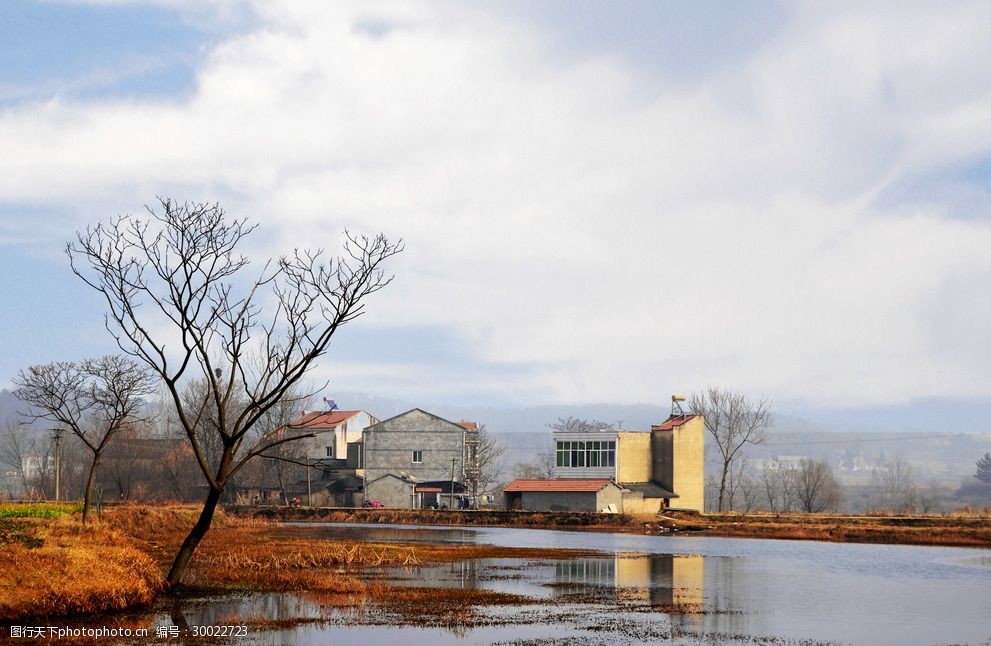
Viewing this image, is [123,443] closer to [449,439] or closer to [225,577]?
[449,439]

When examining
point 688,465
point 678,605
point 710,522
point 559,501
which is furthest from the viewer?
point 688,465

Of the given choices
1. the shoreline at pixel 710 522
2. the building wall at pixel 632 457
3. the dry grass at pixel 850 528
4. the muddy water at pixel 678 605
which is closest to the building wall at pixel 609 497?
the shoreline at pixel 710 522

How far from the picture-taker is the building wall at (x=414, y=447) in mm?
115500

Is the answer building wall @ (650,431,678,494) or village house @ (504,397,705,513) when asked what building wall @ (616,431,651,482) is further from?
building wall @ (650,431,678,494)

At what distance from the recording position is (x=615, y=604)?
31.1 metres

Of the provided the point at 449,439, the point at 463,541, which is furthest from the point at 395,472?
the point at 463,541

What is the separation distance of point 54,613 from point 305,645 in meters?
6.14

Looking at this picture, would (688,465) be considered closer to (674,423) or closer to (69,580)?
(674,423)

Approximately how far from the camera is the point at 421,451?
116250 mm

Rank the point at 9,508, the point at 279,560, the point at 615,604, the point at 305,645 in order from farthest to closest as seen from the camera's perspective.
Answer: the point at 9,508, the point at 279,560, the point at 615,604, the point at 305,645

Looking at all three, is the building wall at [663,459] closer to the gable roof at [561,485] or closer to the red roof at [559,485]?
the gable roof at [561,485]

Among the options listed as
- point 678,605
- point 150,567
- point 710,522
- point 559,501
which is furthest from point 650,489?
point 150,567

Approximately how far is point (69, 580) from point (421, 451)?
9168cm

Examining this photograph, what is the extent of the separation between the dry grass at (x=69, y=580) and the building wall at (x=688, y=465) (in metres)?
81.7
